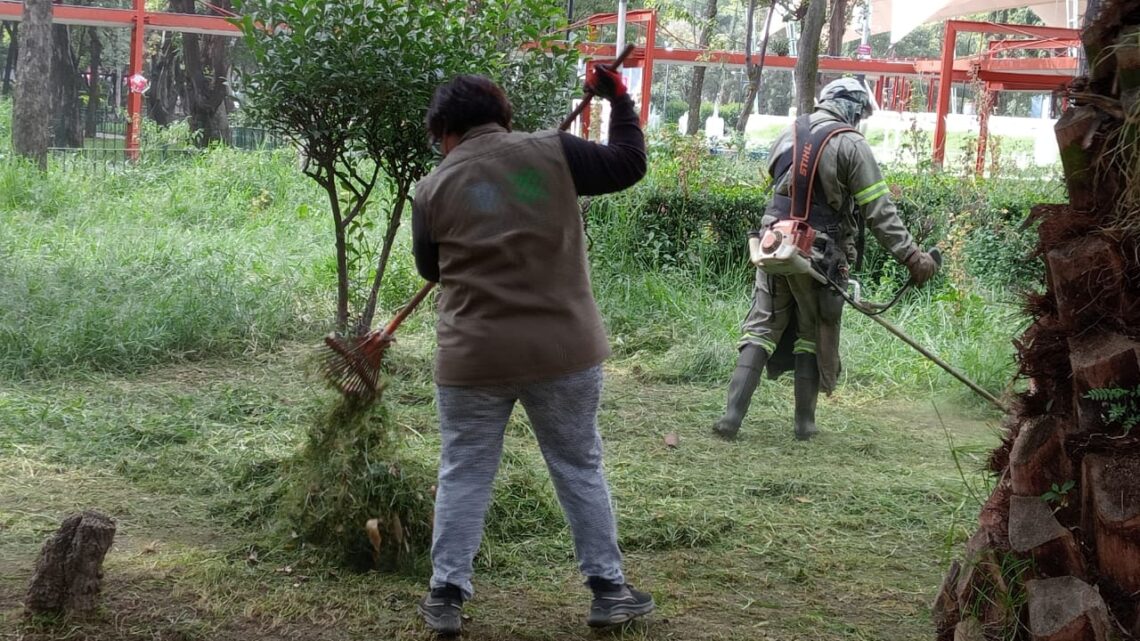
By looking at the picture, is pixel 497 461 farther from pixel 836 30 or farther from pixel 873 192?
pixel 836 30

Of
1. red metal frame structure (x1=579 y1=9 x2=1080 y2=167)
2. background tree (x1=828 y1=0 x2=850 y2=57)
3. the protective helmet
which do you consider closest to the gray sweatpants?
the protective helmet

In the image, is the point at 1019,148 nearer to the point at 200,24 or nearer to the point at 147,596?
the point at 200,24

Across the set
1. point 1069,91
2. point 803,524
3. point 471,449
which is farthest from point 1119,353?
point 803,524

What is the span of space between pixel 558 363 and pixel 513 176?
0.58 meters

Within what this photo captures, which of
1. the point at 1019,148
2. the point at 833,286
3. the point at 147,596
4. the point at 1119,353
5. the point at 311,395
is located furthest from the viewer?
the point at 1019,148

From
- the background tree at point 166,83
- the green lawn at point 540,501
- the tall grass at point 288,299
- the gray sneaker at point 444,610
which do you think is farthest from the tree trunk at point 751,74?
the gray sneaker at point 444,610

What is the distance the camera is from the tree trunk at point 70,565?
3781mm

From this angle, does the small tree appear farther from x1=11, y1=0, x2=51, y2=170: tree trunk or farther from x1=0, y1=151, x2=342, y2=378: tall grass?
x1=11, y1=0, x2=51, y2=170: tree trunk

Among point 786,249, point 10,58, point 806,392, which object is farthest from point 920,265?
point 10,58

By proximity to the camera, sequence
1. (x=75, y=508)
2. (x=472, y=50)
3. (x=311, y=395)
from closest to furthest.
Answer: (x=75, y=508) < (x=472, y=50) < (x=311, y=395)

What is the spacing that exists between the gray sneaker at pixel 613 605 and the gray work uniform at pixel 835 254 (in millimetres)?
2902

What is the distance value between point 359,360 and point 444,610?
99cm

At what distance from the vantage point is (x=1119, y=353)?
2871mm

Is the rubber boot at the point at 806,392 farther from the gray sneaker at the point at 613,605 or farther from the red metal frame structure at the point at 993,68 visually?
the red metal frame structure at the point at 993,68
